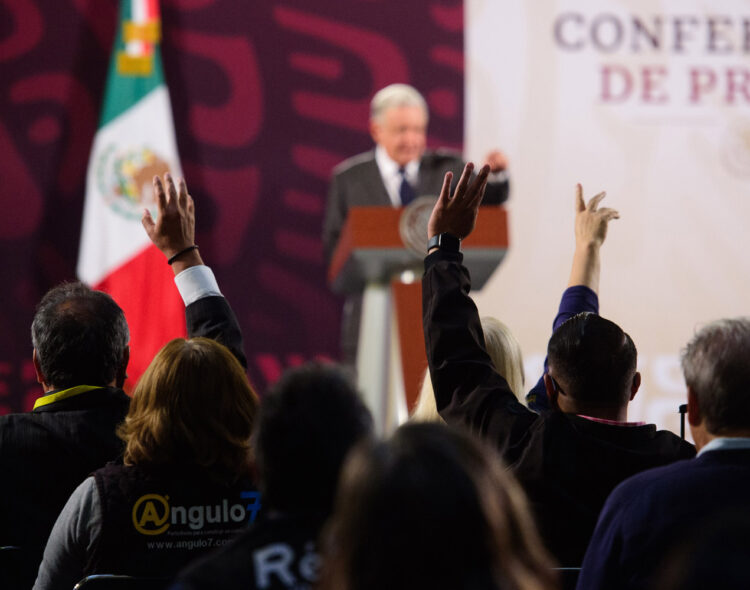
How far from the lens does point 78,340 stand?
6.94ft

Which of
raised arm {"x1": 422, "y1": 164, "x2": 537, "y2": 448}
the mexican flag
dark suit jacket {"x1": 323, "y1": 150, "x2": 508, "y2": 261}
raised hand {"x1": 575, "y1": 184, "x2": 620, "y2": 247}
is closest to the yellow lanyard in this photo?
raised arm {"x1": 422, "y1": 164, "x2": 537, "y2": 448}

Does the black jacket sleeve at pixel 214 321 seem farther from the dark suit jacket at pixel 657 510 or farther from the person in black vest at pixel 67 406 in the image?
the dark suit jacket at pixel 657 510

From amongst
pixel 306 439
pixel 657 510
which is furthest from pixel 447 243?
pixel 306 439

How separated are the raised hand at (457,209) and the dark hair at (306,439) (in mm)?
1033

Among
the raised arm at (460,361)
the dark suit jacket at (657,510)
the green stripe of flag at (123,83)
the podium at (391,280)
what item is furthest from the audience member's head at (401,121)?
the dark suit jacket at (657,510)

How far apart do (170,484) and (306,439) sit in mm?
649

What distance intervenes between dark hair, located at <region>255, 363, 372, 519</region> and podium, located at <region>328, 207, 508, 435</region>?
2918 millimetres

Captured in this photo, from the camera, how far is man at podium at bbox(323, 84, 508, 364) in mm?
5707

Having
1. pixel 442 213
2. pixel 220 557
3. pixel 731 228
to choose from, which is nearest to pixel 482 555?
pixel 220 557

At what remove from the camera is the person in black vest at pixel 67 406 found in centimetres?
198

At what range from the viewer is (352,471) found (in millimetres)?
843

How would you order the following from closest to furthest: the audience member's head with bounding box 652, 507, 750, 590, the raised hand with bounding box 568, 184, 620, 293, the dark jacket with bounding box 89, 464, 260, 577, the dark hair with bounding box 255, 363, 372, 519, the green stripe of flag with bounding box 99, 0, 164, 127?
the audience member's head with bounding box 652, 507, 750, 590
the dark hair with bounding box 255, 363, 372, 519
the dark jacket with bounding box 89, 464, 260, 577
the raised hand with bounding box 568, 184, 620, 293
the green stripe of flag with bounding box 99, 0, 164, 127

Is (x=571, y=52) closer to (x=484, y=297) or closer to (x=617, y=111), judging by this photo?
(x=617, y=111)

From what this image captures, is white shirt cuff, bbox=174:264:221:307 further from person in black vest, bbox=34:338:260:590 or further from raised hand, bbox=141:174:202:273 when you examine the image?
person in black vest, bbox=34:338:260:590
